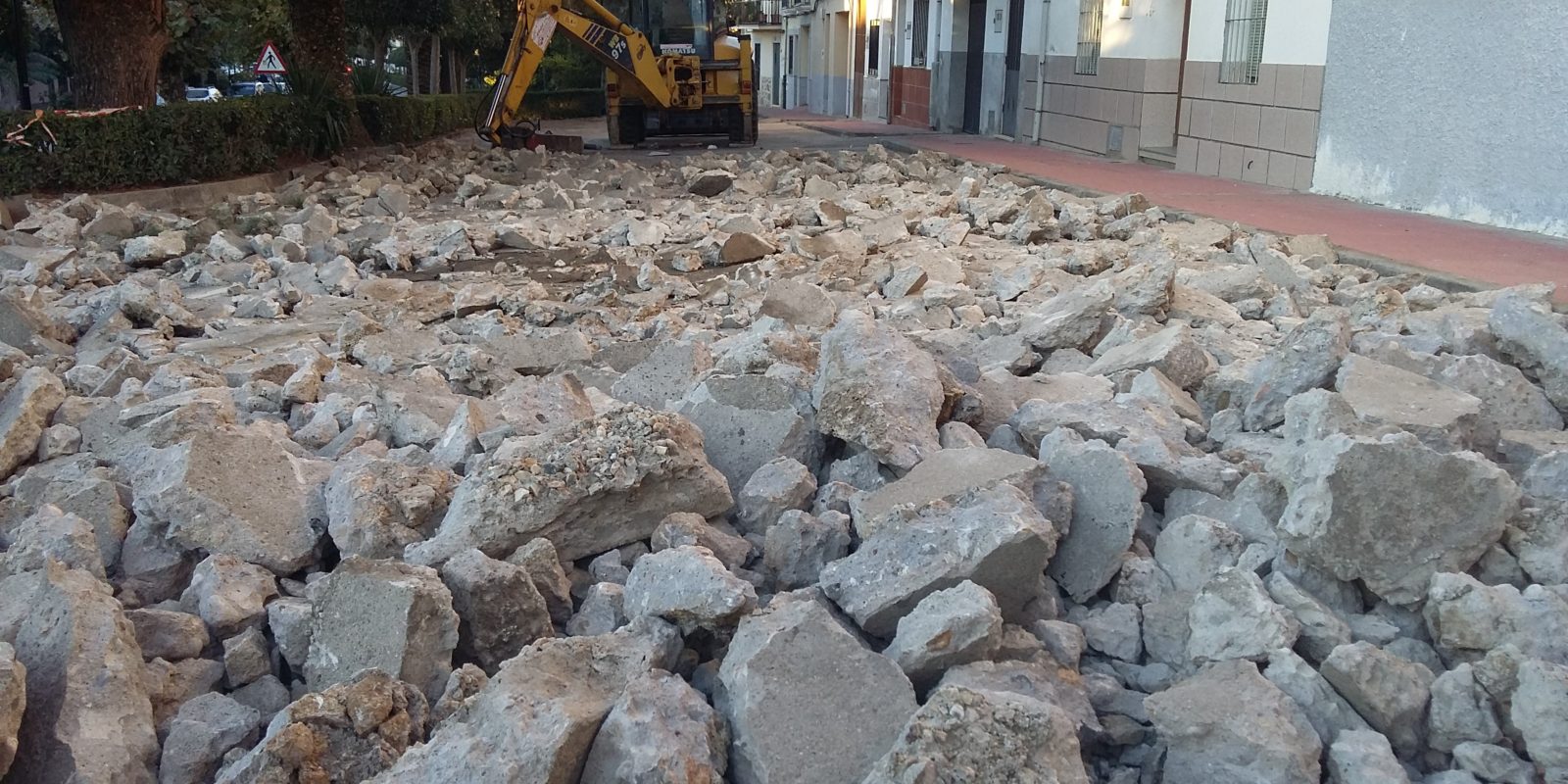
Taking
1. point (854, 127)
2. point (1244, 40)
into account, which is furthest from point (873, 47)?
point (1244, 40)

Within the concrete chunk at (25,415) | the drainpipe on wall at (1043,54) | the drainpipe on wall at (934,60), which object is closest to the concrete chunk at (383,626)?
the concrete chunk at (25,415)

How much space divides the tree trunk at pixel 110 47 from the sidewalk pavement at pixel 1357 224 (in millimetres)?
10508

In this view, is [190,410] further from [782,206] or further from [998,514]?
[782,206]

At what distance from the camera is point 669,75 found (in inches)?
756

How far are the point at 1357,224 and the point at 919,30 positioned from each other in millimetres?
19254

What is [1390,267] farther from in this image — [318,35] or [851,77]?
[851,77]

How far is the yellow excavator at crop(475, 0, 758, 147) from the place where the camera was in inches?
715

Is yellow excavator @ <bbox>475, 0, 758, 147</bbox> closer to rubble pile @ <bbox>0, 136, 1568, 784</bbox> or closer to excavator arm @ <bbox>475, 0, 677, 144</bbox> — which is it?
excavator arm @ <bbox>475, 0, 677, 144</bbox>

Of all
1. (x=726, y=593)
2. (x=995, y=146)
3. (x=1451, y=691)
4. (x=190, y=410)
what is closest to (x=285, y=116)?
(x=995, y=146)

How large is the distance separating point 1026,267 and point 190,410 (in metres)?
4.75

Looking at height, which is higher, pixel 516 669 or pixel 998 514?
pixel 998 514

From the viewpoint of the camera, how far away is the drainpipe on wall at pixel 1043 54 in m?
18.2

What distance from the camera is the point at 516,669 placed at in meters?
2.40

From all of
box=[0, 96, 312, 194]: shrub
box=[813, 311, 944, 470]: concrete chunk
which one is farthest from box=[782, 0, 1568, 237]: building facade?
box=[0, 96, 312, 194]: shrub
